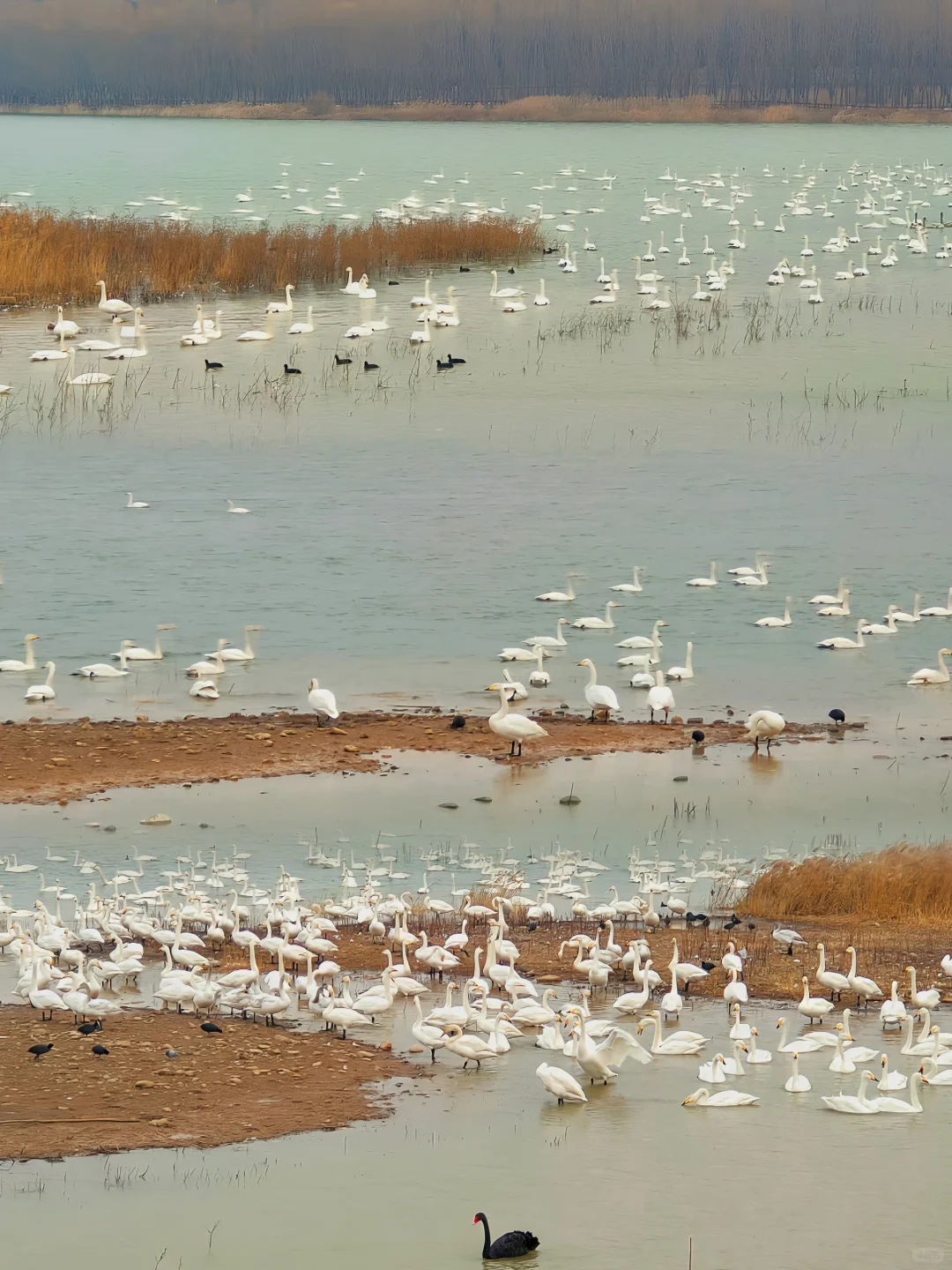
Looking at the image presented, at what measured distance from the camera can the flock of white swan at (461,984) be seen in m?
12.5

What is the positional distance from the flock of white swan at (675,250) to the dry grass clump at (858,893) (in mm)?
30515

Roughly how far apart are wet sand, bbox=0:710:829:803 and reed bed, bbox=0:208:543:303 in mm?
32757

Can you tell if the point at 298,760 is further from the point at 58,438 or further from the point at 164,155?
the point at 164,155

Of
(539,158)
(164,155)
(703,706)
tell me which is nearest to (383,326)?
(703,706)

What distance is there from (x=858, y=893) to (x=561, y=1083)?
5.12 metres

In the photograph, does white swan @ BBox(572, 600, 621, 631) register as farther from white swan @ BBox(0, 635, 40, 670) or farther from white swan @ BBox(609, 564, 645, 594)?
white swan @ BBox(0, 635, 40, 670)

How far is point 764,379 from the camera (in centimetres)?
4688

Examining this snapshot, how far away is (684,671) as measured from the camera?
23.6 m

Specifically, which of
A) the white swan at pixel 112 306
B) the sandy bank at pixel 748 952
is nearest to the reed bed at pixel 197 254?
the white swan at pixel 112 306

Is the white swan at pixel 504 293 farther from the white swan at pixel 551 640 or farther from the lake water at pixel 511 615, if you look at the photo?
the white swan at pixel 551 640

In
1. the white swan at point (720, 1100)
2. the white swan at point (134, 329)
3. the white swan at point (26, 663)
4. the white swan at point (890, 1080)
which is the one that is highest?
the white swan at point (134, 329)

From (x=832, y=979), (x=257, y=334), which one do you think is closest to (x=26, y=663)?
(x=832, y=979)

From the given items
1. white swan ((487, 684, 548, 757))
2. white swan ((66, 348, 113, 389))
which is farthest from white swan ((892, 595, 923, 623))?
white swan ((66, 348, 113, 389))

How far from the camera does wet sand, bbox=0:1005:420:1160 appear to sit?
11.2m
